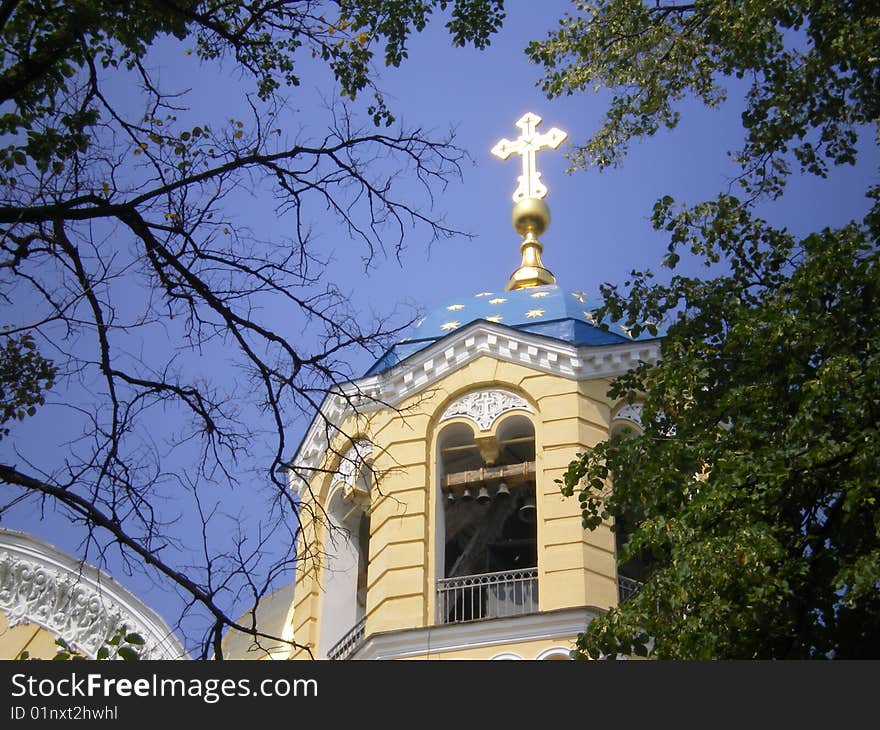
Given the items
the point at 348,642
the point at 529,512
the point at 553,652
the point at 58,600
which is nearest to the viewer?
the point at 553,652

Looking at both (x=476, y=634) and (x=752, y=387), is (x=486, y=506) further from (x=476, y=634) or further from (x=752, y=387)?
(x=752, y=387)

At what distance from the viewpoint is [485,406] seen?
70.8 feet

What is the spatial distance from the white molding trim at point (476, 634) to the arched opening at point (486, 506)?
2.91 ft

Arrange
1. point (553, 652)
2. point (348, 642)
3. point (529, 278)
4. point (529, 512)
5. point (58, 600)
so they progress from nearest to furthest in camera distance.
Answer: point (553, 652), point (348, 642), point (529, 512), point (58, 600), point (529, 278)

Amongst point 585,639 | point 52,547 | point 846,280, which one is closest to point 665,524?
point 585,639

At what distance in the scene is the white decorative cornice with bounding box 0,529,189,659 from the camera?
2228cm

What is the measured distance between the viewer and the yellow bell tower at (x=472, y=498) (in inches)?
759

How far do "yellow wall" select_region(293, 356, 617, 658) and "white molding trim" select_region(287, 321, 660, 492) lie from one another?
0.12 m

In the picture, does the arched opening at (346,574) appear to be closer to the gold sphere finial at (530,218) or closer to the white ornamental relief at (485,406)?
the white ornamental relief at (485,406)

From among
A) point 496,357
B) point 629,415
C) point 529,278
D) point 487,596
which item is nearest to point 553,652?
point 487,596

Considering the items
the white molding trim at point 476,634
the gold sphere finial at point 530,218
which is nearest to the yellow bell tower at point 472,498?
the white molding trim at point 476,634

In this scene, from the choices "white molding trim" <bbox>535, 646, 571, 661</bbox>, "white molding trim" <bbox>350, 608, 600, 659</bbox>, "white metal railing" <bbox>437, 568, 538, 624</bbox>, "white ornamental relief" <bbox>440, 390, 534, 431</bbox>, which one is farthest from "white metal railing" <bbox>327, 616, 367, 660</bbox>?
"white ornamental relief" <bbox>440, 390, 534, 431</bbox>

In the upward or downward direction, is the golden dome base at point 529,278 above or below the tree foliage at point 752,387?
above

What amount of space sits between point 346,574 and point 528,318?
4.07 meters
